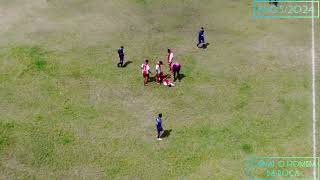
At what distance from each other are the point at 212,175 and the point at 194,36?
15.7 meters

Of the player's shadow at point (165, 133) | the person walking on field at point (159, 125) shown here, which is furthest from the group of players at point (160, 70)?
the person walking on field at point (159, 125)

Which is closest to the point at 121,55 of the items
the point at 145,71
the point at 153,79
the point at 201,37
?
the point at 145,71

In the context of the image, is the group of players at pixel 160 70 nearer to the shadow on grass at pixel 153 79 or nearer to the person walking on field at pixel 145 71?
the person walking on field at pixel 145 71

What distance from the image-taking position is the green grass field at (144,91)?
91.4 feet

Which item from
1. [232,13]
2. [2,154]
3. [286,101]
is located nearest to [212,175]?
[286,101]

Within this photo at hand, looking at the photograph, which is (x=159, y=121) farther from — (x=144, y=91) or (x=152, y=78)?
(x=152, y=78)

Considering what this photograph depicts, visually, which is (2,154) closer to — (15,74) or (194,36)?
(15,74)

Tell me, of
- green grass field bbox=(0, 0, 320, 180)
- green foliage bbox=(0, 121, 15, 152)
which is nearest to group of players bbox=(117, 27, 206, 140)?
green grass field bbox=(0, 0, 320, 180)

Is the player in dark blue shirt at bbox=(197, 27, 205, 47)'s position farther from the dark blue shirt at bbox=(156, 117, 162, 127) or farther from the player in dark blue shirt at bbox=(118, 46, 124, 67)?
the dark blue shirt at bbox=(156, 117, 162, 127)

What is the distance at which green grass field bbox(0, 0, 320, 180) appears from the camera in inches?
1097

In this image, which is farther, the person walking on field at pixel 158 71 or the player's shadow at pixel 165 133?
the person walking on field at pixel 158 71

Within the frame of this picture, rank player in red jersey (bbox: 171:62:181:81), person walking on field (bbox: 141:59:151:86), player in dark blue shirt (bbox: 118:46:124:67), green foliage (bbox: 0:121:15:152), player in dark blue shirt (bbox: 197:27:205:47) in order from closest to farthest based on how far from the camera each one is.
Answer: green foliage (bbox: 0:121:15:152) → person walking on field (bbox: 141:59:151:86) → player in red jersey (bbox: 171:62:181:81) → player in dark blue shirt (bbox: 118:46:124:67) → player in dark blue shirt (bbox: 197:27:205:47)

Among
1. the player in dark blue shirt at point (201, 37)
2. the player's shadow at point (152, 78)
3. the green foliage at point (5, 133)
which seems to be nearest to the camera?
the green foliage at point (5, 133)

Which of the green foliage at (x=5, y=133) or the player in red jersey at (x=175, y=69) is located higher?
the player in red jersey at (x=175, y=69)
